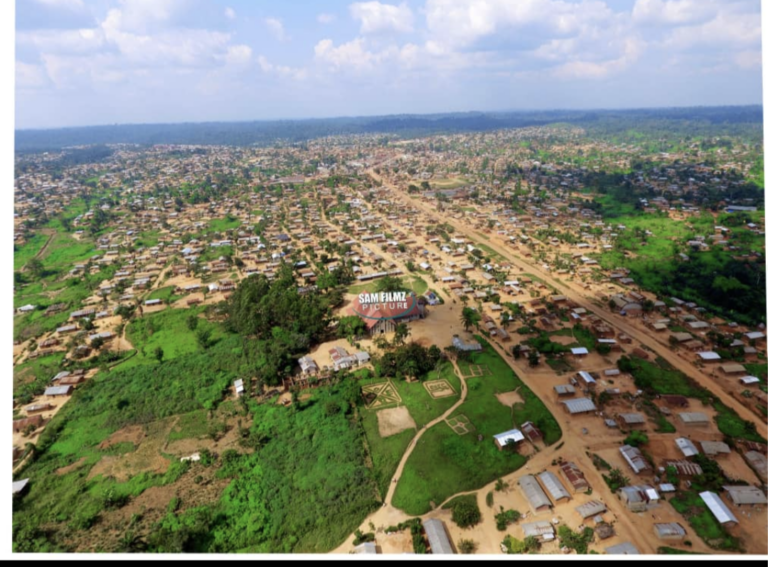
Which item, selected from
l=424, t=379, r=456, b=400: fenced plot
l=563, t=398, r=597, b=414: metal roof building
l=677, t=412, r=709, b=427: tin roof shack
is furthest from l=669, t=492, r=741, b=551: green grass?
l=424, t=379, r=456, b=400: fenced plot

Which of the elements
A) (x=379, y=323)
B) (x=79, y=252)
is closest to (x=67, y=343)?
(x=379, y=323)

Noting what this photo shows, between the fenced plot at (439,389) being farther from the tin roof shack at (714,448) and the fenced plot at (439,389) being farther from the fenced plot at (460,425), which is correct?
the tin roof shack at (714,448)

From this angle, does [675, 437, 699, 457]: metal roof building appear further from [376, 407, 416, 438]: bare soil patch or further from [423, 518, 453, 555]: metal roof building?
[376, 407, 416, 438]: bare soil patch

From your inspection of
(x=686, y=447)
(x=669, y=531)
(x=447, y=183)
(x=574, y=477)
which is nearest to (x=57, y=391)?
(x=574, y=477)

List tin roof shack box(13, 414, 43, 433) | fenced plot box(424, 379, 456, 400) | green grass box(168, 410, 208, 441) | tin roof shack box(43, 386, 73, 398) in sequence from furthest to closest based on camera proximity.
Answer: tin roof shack box(43, 386, 73, 398), fenced plot box(424, 379, 456, 400), tin roof shack box(13, 414, 43, 433), green grass box(168, 410, 208, 441)

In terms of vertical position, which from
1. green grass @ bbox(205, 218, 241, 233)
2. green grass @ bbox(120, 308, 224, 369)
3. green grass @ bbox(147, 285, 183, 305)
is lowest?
green grass @ bbox(205, 218, 241, 233)

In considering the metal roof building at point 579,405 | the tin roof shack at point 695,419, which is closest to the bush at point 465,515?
the metal roof building at point 579,405

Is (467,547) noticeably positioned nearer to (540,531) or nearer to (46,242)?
(540,531)
